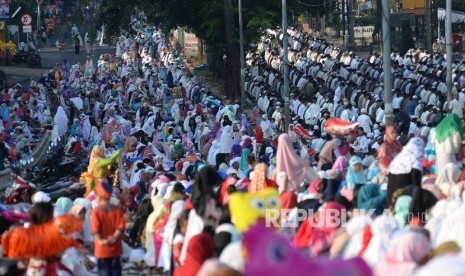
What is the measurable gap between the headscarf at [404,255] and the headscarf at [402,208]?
3.03 meters

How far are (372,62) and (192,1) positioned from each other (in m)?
6.05

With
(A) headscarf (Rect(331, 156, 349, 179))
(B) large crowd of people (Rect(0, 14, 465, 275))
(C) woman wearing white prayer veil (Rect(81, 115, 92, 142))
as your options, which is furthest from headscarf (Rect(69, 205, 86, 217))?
(C) woman wearing white prayer veil (Rect(81, 115, 92, 142))

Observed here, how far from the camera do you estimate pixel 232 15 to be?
150 ft

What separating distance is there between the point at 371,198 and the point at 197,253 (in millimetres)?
3456

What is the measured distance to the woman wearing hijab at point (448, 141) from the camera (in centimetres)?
1766

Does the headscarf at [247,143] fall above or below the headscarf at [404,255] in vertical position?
below

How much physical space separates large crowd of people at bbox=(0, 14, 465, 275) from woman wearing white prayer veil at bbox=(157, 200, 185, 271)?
0.03 m

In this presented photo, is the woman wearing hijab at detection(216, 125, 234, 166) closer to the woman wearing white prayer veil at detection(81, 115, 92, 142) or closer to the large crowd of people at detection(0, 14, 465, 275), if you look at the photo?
the large crowd of people at detection(0, 14, 465, 275)

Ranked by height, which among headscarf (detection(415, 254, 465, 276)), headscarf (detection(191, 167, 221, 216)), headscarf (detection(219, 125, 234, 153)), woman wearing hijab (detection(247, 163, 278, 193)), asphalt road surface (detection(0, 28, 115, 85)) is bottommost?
asphalt road surface (detection(0, 28, 115, 85))

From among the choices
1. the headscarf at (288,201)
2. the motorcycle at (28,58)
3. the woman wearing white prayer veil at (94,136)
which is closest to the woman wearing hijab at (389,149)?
the headscarf at (288,201)

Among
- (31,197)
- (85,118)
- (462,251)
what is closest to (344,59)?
(85,118)

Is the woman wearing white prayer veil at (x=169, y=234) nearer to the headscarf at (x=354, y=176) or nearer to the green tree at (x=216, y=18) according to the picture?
the headscarf at (x=354, y=176)

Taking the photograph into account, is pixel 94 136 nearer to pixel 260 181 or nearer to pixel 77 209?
pixel 77 209

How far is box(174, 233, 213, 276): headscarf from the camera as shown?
12.1 m
